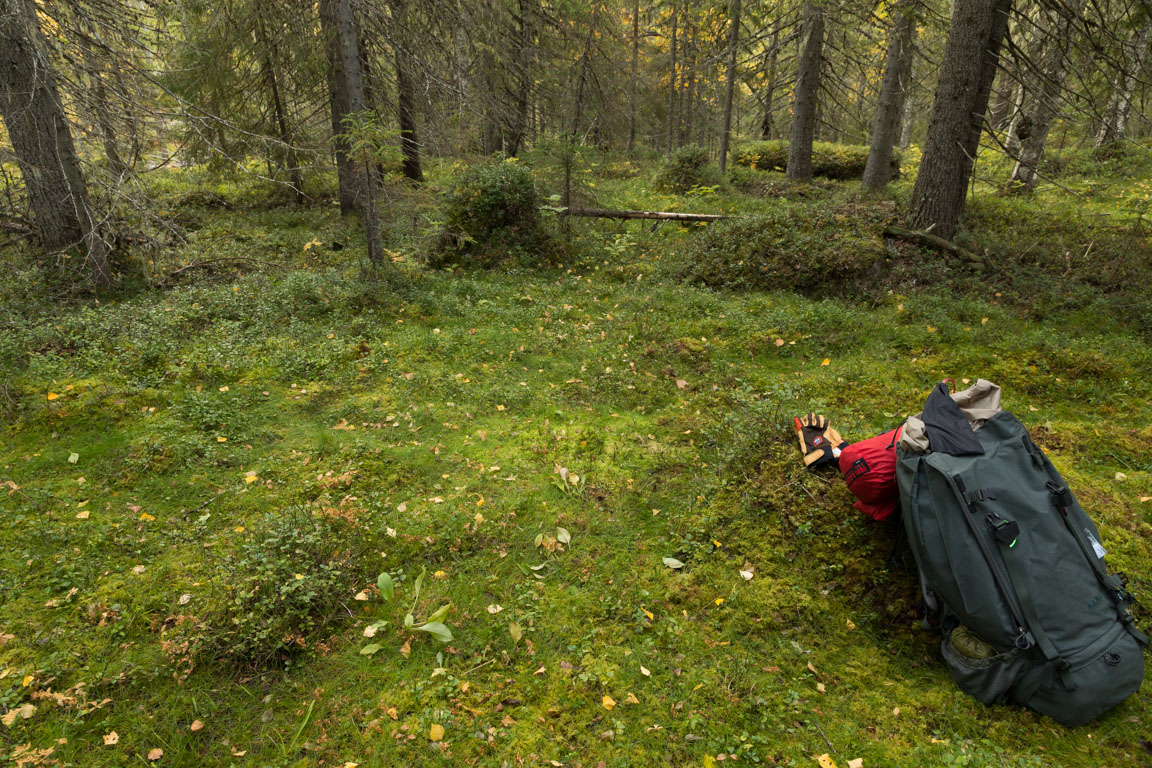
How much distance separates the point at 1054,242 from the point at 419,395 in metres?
9.78

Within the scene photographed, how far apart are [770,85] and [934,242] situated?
32.2 feet

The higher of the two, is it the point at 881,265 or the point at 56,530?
the point at 881,265

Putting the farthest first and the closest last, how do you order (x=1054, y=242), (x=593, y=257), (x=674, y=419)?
(x=593, y=257)
(x=1054, y=242)
(x=674, y=419)

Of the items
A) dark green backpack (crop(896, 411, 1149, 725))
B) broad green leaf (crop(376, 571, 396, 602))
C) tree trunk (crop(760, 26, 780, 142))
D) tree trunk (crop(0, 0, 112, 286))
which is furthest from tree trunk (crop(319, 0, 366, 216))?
tree trunk (crop(760, 26, 780, 142))

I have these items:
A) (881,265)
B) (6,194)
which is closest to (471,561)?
(881,265)

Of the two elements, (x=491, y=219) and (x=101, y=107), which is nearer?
(x=101, y=107)

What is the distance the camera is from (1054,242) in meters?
8.63

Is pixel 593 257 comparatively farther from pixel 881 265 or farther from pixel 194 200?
pixel 194 200

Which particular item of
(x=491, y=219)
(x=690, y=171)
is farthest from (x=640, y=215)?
(x=690, y=171)

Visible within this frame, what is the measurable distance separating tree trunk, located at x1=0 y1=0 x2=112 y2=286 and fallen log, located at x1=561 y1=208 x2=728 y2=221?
7.47 meters

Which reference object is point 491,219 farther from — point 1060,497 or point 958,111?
point 1060,497

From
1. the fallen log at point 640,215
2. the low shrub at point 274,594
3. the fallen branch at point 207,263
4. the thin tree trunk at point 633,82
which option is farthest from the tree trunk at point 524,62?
the low shrub at point 274,594

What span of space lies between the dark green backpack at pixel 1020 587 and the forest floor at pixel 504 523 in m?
0.22

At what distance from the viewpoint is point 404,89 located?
11.4m
